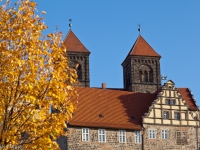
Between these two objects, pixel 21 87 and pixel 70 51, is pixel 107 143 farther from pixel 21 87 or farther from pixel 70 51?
pixel 21 87

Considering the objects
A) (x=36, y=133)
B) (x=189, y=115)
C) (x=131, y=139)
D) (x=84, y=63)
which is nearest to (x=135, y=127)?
(x=131, y=139)

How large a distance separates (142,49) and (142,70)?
8.74 feet

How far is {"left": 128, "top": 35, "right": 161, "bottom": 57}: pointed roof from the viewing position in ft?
180

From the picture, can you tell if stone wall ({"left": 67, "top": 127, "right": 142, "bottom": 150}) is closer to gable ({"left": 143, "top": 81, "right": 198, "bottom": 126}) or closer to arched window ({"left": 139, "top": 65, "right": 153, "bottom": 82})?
gable ({"left": 143, "top": 81, "right": 198, "bottom": 126})

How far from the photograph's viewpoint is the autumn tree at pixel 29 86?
40.5ft

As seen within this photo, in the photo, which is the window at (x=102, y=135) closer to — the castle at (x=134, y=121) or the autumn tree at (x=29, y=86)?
the castle at (x=134, y=121)

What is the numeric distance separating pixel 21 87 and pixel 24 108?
0.52 metres

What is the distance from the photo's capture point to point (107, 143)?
3838 cm

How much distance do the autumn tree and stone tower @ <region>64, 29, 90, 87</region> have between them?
3980cm

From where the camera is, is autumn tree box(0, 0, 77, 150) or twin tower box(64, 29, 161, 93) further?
twin tower box(64, 29, 161, 93)

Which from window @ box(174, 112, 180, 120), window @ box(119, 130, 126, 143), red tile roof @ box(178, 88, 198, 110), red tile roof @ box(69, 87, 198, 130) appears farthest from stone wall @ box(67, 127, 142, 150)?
red tile roof @ box(178, 88, 198, 110)

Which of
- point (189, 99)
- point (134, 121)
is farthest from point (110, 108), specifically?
point (189, 99)

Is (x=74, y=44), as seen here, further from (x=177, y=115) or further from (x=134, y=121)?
(x=177, y=115)

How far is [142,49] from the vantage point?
55531 millimetres
